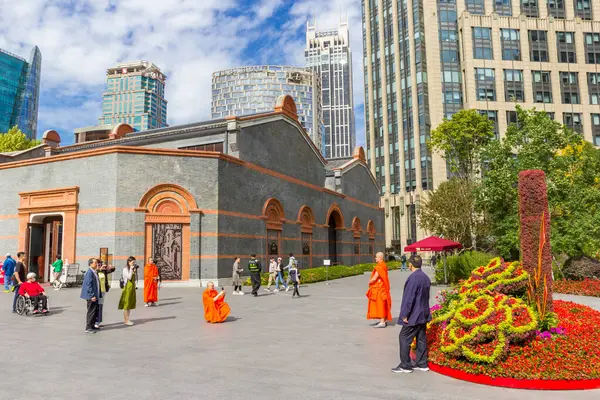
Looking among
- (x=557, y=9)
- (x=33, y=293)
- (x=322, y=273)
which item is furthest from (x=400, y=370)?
(x=557, y=9)

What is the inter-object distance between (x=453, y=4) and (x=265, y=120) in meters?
57.0

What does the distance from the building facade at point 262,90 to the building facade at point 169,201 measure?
5682 inches

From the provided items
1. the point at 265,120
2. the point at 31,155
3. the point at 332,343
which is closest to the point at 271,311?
the point at 332,343

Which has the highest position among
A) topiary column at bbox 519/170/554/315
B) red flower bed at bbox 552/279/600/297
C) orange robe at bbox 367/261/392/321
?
topiary column at bbox 519/170/554/315

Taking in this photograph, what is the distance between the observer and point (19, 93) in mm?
133000

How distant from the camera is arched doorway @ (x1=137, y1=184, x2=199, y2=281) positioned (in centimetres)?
2289

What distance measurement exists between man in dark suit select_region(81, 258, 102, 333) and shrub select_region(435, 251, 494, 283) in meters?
17.3

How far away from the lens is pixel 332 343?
9484mm

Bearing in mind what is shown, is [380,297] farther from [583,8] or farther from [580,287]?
[583,8]

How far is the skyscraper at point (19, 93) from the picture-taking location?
126 m

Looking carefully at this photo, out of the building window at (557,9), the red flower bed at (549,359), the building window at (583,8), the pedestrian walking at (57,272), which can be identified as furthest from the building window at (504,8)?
the red flower bed at (549,359)

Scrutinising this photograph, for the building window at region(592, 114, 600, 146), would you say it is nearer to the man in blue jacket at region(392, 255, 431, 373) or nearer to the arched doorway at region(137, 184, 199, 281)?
the arched doorway at region(137, 184, 199, 281)

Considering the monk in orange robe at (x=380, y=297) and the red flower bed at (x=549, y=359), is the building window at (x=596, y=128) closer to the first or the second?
the monk in orange robe at (x=380, y=297)

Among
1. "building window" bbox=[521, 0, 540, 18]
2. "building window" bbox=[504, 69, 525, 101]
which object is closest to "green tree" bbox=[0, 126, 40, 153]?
"building window" bbox=[504, 69, 525, 101]
